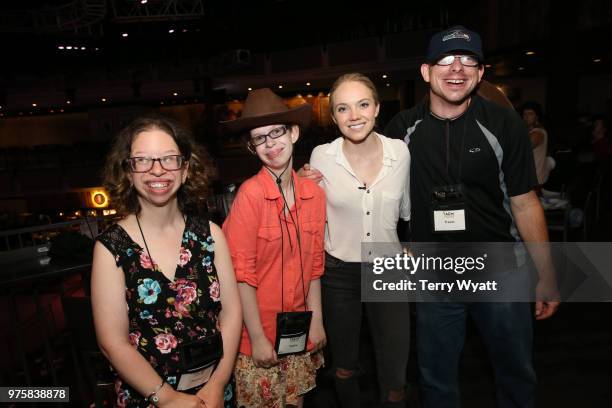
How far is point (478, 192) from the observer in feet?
5.81

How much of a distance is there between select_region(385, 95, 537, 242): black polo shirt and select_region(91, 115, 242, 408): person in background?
0.96m

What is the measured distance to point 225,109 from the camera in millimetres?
16984

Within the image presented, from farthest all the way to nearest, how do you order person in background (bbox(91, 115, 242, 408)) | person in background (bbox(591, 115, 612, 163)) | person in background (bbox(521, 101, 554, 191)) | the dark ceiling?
the dark ceiling, person in background (bbox(591, 115, 612, 163)), person in background (bbox(521, 101, 554, 191)), person in background (bbox(91, 115, 242, 408))

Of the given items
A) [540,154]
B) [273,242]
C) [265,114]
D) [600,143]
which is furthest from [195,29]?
[273,242]

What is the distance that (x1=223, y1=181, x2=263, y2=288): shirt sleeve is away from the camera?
1.66m

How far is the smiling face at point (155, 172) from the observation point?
4.64 ft

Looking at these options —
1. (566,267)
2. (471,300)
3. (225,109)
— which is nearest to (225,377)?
(471,300)

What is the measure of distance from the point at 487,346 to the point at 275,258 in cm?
106

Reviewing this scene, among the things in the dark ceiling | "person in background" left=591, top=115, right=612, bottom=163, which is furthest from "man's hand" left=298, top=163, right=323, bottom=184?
the dark ceiling

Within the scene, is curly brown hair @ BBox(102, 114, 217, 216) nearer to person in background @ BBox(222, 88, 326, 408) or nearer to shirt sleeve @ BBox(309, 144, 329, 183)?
person in background @ BBox(222, 88, 326, 408)

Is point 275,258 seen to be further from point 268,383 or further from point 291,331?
point 268,383

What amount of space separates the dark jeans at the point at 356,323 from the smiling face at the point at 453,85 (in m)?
0.81

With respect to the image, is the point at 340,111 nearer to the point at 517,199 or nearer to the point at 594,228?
the point at 517,199

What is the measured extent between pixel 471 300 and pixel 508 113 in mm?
848
